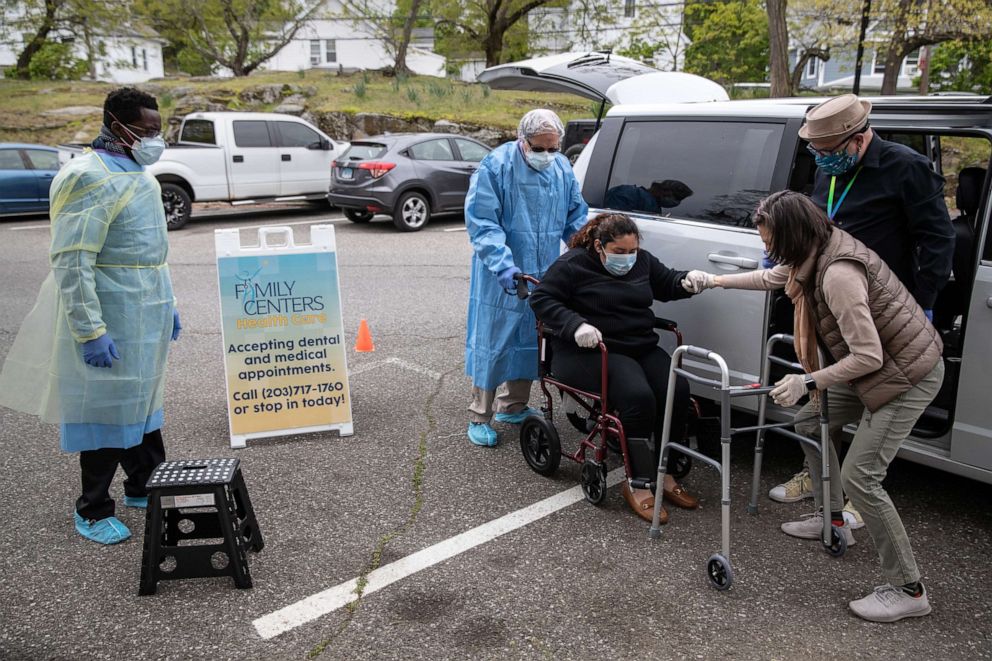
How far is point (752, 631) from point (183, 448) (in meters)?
3.51

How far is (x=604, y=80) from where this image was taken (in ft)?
19.9

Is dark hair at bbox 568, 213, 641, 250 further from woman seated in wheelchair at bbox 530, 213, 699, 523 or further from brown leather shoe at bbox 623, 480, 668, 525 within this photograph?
brown leather shoe at bbox 623, 480, 668, 525

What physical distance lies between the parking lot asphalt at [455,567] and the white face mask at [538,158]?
172 centimetres

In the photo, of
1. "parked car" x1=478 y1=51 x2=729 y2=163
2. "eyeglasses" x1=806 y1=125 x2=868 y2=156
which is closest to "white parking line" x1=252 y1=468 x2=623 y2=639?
"eyeglasses" x1=806 y1=125 x2=868 y2=156

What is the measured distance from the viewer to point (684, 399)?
4176mm

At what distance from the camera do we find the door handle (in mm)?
4343

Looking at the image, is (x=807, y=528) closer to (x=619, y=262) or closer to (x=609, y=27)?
(x=619, y=262)

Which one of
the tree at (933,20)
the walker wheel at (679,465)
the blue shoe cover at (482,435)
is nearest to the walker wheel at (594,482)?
the walker wheel at (679,465)

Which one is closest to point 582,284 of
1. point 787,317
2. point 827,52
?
point 787,317

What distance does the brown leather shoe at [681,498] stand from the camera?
13.9 ft

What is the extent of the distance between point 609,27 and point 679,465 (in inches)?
1283

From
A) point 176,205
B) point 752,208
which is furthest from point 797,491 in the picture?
point 176,205

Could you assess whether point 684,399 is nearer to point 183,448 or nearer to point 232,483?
point 232,483

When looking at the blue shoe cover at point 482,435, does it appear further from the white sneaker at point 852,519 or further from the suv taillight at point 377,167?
the suv taillight at point 377,167
